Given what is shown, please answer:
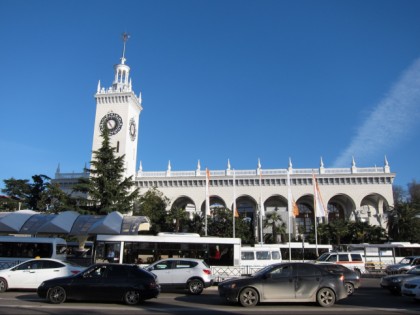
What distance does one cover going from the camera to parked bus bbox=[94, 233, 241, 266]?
20312mm

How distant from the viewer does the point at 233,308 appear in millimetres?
11453

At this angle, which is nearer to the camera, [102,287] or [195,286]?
[102,287]

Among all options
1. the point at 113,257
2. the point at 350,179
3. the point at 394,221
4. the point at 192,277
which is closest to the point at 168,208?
the point at 350,179

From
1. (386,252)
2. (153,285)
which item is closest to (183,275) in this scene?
(153,285)

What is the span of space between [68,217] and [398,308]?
69.1 feet

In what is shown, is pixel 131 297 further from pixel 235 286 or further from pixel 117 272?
pixel 235 286

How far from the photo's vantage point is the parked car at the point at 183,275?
636 inches

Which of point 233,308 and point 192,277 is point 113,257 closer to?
point 192,277

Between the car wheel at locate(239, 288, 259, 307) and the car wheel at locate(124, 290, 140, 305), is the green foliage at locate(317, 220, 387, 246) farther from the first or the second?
the car wheel at locate(124, 290, 140, 305)

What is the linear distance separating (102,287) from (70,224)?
14.4 m

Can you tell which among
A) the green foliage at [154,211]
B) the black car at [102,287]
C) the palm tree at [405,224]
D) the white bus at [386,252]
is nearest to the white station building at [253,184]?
the palm tree at [405,224]

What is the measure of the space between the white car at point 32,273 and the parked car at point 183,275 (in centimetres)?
335

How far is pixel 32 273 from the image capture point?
50.0 ft

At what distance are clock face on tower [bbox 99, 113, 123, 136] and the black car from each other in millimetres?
44532
